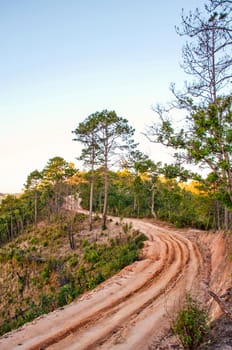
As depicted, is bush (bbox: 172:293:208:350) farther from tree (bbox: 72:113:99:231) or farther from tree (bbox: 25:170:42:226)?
tree (bbox: 25:170:42:226)

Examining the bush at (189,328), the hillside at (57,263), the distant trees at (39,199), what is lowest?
the hillside at (57,263)

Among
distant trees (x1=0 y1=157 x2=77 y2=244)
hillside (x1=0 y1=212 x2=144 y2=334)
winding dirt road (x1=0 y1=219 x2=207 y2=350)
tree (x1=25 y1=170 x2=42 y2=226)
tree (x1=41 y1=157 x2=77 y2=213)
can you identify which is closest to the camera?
winding dirt road (x1=0 y1=219 x2=207 y2=350)

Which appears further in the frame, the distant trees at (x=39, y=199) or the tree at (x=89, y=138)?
the distant trees at (x=39, y=199)

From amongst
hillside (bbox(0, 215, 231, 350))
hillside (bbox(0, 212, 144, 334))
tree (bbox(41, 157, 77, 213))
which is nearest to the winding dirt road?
hillside (bbox(0, 215, 231, 350))

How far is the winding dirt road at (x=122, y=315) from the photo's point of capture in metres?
6.45

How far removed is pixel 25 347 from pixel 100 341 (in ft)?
5.42

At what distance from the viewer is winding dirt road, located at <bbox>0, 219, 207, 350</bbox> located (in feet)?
21.2

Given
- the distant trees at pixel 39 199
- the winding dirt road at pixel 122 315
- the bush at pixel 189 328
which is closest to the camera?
the bush at pixel 189 328

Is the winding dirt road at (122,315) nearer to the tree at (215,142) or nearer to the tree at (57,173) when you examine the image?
the tree at (215,142)

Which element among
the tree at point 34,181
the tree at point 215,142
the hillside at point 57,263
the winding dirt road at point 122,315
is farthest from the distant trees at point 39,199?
the tree at point 215,142

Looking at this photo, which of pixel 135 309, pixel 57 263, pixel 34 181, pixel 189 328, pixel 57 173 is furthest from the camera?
pixel 34 181

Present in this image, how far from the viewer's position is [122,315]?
7887mm

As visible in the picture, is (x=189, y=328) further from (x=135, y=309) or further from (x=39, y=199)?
Result: (x=39, y=199)

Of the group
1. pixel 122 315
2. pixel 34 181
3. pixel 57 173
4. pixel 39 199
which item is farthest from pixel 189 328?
pixel 39 199
